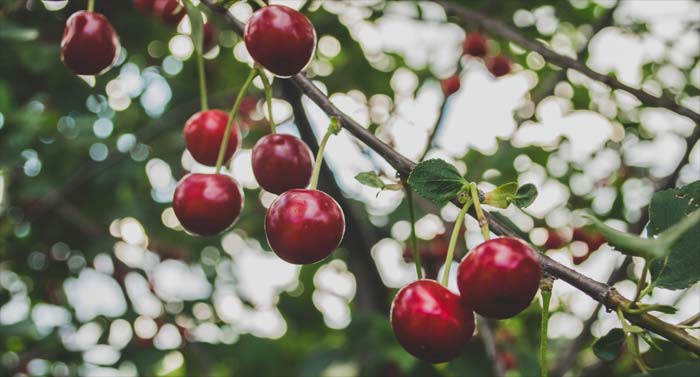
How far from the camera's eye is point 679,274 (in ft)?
3.01

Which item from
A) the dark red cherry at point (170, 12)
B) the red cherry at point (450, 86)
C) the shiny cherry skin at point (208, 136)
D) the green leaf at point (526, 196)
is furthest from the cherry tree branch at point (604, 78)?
the red cherry at point (450, 86)

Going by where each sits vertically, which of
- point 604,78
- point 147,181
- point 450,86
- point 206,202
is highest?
point 604,78

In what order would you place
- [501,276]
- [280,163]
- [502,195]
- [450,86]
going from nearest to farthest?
[501,276]
[502,195]
[280,163]
[450,86]

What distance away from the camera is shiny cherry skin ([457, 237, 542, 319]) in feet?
2.69

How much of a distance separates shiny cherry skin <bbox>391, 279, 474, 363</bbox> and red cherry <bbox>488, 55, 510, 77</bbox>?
2304 mm

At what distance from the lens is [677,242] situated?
898mm

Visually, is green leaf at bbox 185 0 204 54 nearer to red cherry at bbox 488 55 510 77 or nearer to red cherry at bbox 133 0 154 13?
red cherry at bbox 133 0 154 13

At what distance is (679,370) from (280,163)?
0.73 metres

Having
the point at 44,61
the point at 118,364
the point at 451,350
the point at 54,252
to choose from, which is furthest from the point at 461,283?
the point at 54,252

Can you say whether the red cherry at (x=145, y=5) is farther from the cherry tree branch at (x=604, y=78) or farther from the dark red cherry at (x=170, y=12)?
the cherry tree branch at (x=604, y=78)

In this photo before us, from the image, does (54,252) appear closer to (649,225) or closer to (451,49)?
(451,49)

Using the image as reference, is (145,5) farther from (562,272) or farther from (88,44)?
(562,272)

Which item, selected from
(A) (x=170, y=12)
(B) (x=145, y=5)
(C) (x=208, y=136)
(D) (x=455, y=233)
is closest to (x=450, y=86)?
(B) (x=145, y=5)

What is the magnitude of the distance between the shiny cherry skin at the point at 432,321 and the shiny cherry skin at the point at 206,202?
1.35 feet
